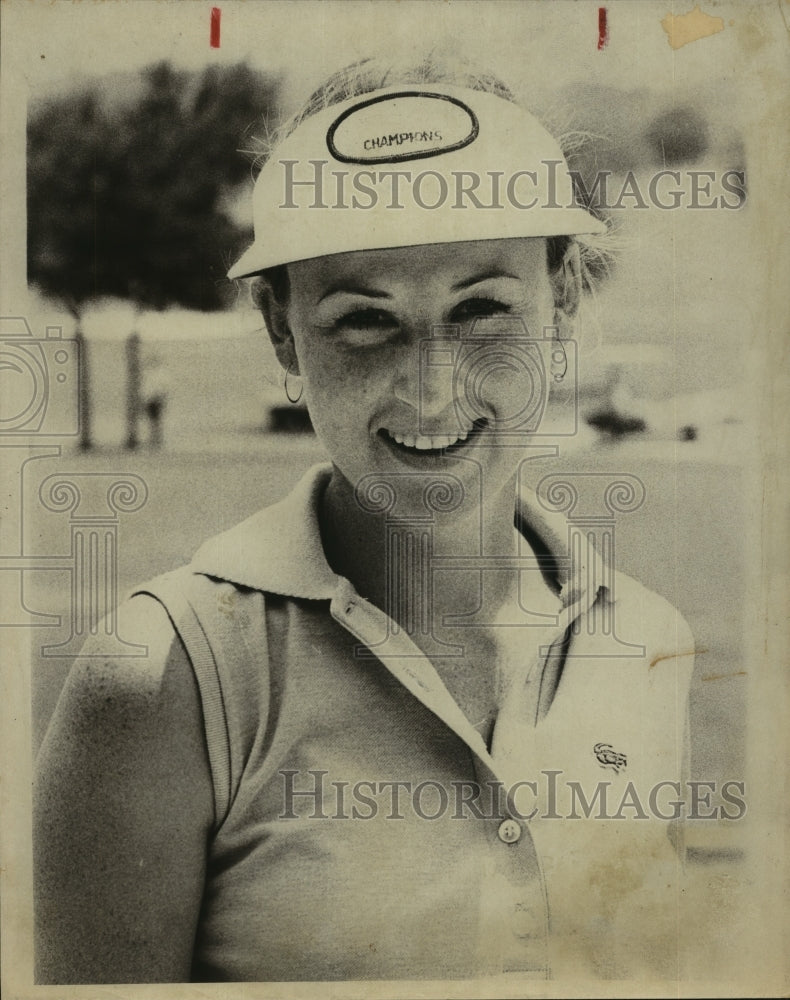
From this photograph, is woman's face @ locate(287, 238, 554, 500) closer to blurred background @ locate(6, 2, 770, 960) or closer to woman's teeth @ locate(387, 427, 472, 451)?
woman's teeth @ locate(387, 427, 472, 451)

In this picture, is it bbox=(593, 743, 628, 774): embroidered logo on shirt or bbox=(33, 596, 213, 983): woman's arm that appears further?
bbox=(593, 743, 628, 774): embroidered logo on shirt

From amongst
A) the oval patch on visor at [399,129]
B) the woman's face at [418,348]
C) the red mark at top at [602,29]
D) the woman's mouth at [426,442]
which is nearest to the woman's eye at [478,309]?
the woman's face at [418,348]

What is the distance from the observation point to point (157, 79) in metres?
2.38

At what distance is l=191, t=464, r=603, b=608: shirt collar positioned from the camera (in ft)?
7.68

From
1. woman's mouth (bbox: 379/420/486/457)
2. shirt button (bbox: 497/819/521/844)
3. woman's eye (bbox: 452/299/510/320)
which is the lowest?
shirt button (bbox: 497/819/521/844)

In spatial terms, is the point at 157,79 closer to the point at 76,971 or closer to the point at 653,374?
the point at 653,374

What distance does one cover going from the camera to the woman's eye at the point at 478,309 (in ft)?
7.62

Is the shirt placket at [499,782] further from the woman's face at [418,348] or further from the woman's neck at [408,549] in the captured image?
the woman's face at [418,348]

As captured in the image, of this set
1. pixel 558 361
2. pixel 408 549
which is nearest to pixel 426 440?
pixel 408 549

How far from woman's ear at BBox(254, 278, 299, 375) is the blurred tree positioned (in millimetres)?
86

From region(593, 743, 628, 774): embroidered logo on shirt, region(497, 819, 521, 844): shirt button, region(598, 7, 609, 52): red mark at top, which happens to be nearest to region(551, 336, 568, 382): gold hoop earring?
region(598, 7, 609, 52): red mark at top

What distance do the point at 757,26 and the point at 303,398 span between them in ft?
4.65

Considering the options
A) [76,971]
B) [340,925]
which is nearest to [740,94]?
[340,925]

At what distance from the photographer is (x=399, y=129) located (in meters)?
2.35
